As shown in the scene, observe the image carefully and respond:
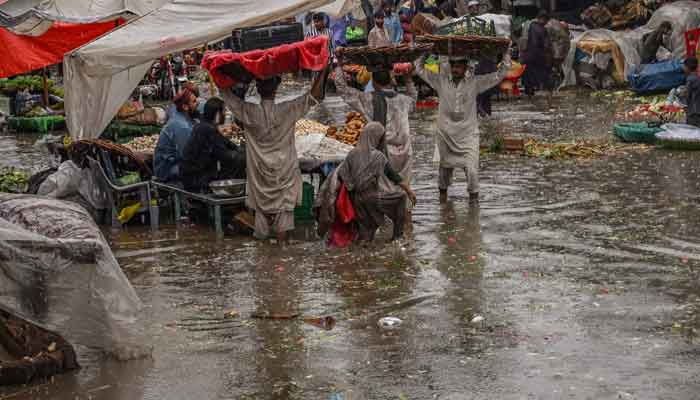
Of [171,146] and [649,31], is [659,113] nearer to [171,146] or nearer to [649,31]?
[649,31]

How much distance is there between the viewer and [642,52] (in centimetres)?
2233

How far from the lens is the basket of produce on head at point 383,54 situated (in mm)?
10398

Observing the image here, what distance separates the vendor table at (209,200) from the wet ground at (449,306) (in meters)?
0.19

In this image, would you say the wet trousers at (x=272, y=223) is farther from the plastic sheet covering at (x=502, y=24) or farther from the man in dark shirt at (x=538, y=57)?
the plastic sheet covering at (x=502, y=24)

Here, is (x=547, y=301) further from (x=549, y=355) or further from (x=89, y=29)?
(x=89, y=29)

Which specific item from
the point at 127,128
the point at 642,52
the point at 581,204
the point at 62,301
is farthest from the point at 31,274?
the point at 642,52

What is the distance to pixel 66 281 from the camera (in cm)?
620

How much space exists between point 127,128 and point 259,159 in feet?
13.4

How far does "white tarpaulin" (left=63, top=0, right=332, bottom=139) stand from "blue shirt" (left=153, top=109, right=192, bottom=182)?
69 centimetres

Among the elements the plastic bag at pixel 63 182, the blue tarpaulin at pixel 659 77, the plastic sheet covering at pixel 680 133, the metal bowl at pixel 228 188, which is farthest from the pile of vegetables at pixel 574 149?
the plastic bag at pixel 63 182

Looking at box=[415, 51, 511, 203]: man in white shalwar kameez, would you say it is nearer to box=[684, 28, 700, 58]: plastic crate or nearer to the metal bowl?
the metal bowl

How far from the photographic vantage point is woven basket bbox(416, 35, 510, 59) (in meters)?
11.1

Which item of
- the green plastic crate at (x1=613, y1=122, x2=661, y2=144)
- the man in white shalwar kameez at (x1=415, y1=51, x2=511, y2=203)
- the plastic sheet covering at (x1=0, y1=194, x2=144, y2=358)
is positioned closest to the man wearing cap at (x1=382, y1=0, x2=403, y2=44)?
the green plastic crate at (x1=613, y1=122, x2=661, y2=144)

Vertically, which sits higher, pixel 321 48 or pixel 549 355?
pixel 321 48
